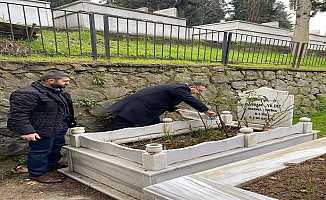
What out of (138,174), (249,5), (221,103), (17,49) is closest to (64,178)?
(138,174)

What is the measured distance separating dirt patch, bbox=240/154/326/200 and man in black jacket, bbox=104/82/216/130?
6.69 ft

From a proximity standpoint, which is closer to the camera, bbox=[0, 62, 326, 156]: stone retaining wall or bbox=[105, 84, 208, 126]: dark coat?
bbox=[0, 62, 326, 156]: stone retaining wall

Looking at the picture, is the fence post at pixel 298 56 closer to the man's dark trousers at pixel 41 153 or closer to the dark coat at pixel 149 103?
the dark coat at pixel 149 103

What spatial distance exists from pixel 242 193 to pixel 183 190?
387 mm

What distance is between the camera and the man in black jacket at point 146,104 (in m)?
4.66

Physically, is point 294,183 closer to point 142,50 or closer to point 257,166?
point 257,166

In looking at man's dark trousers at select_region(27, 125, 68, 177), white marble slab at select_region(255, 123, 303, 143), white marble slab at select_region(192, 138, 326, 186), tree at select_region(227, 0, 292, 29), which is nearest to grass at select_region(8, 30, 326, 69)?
man's dark trousers at select_region(27, 125, 68, 177)

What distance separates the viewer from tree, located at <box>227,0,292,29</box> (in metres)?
25.2

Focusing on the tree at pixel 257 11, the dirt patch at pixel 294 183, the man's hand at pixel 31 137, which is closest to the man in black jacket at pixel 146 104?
the man's hand at pixel 31 137

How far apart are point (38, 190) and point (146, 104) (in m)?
1.75

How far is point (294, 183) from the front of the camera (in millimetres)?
2502

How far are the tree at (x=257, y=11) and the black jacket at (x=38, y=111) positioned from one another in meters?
23.1

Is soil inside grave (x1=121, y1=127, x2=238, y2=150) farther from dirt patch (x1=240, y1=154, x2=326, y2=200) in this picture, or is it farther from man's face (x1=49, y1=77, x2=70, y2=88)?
dirt patch (x1=240, y1=154, x2=326, y2=200)

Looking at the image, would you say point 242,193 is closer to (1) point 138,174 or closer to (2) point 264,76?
(1) point 138,174
